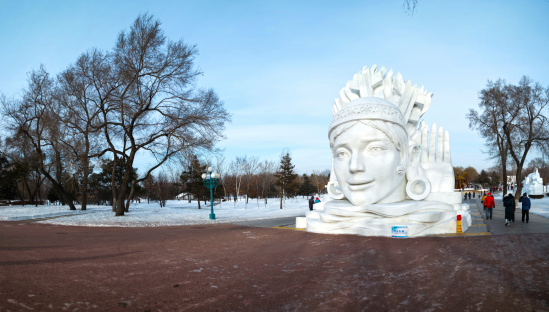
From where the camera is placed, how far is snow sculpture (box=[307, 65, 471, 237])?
38.0ft

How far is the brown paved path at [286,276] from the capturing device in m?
4.64

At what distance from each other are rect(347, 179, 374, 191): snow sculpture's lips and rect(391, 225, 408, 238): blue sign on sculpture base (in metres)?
1.69

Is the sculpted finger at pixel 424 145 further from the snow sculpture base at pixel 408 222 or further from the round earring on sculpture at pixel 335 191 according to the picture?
the round earring on sculpture at pixel 335 191

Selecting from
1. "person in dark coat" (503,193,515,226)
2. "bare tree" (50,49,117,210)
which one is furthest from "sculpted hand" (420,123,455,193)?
"bare tree" (50,49,117,210)

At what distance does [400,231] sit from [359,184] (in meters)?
2.06

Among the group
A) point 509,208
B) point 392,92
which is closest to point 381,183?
point 392,92

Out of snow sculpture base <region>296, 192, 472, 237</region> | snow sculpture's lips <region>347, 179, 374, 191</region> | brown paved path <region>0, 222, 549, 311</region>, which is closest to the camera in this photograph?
brown paved path <region>0, 222, 549, 311</region>

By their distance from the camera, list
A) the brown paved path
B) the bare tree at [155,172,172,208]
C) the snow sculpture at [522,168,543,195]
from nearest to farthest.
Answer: the brown paved path → the snow sculpture at [522,168,543,195] → the bare tree at [155,172,172,208]

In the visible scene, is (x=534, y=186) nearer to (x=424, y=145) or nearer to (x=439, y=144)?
(x=439, y=144)

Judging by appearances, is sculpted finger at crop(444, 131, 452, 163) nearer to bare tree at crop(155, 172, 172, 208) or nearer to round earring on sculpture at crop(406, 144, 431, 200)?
round earring on sculpture at crop(406, 144, 431, 200)

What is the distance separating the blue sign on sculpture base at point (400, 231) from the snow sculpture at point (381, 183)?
28 mm

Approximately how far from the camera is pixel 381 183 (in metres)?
11.8

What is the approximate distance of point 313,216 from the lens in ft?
45.7

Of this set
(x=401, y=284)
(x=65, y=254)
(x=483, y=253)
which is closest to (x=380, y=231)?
(x=483, y=253)
